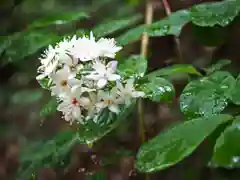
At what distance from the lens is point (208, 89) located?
2.68ft

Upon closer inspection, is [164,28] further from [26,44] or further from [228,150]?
[228,150]

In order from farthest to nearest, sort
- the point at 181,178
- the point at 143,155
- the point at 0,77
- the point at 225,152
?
Answer: 1. the point at 0,77
2. the point at 181,178
3. the point at 143,155
4. the point at 225,152

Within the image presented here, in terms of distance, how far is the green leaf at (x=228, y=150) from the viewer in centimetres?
59

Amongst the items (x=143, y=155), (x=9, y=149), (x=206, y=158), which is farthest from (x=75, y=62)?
(x=9, y=149)

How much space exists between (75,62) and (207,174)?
60 centimetres

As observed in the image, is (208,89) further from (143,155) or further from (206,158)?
(206,158)

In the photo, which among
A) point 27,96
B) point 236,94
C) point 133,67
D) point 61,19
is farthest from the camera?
point 27,96

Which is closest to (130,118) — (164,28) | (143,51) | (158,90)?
(143,51)

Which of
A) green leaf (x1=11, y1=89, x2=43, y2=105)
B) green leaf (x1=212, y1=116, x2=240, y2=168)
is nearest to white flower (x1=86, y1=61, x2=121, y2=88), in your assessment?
green leaf (x1=212, y1=116, x2=240, y2=168)

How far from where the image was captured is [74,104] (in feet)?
2.65

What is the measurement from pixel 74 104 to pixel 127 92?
10cm

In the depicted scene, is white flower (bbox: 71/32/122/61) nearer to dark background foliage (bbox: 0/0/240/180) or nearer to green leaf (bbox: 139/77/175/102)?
green leaf (bbox: 139/77/175/102)

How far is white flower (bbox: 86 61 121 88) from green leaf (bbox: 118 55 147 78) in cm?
9

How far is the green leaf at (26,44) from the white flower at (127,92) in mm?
359
